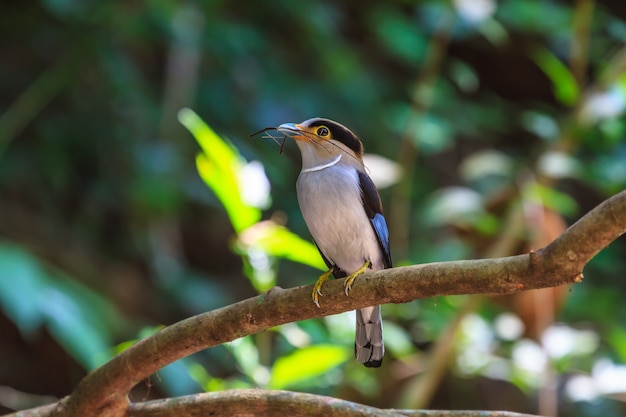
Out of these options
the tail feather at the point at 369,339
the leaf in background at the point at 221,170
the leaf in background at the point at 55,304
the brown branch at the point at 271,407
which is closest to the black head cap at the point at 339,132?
the leaf in background at the point at 221,170

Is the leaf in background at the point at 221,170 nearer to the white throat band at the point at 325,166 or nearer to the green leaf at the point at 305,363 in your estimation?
the white throat band at the point at 325,166

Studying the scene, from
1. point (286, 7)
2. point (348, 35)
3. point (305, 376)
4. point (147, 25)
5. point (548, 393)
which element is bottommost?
point (305, 376)

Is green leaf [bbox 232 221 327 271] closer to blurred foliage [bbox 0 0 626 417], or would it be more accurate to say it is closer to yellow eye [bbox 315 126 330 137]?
yellow eye [bbox 315 126 330 137]

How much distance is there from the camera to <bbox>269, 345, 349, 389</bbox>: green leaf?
212 cm

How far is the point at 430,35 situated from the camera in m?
4.88

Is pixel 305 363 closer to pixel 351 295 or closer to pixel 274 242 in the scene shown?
pixel 274 242

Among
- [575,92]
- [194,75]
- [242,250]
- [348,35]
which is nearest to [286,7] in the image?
[194,75]

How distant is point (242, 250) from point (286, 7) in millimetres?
2808

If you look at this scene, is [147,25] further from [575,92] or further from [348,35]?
[575,92]

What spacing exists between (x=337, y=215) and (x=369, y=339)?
1.23 ft

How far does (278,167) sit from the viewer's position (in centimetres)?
467

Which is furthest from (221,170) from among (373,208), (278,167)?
(278,167)

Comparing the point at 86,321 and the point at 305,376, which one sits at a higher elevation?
the point at 86,321

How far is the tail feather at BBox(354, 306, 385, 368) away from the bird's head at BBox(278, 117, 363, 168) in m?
0.43
